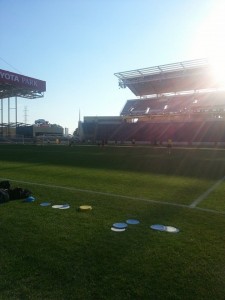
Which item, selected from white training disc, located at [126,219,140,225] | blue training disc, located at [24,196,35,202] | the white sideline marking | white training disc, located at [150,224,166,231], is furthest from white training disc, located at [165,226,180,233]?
blue training disc, located at [24,196,35,202]

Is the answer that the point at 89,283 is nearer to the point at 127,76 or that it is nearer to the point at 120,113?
the point at 127,76

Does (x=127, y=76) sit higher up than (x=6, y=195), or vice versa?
(x=127, y=76)

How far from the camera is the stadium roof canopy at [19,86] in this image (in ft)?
157

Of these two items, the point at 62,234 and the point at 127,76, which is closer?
the point at 62,234

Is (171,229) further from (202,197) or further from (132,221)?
(202,197)

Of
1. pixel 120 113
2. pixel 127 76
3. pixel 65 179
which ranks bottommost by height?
pixel 65 179

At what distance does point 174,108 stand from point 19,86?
81.9ft

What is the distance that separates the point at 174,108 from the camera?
168 feet

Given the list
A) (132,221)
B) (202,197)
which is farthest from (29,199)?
(202,197)

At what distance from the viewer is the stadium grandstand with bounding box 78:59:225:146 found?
1881 inches

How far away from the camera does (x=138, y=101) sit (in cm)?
5822

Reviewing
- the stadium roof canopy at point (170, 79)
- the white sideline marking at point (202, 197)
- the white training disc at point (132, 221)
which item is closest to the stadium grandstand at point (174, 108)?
the stadium roof canopy at point (170, 79)

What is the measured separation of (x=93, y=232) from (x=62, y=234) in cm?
49

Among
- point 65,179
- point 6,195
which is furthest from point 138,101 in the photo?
point 6,195
